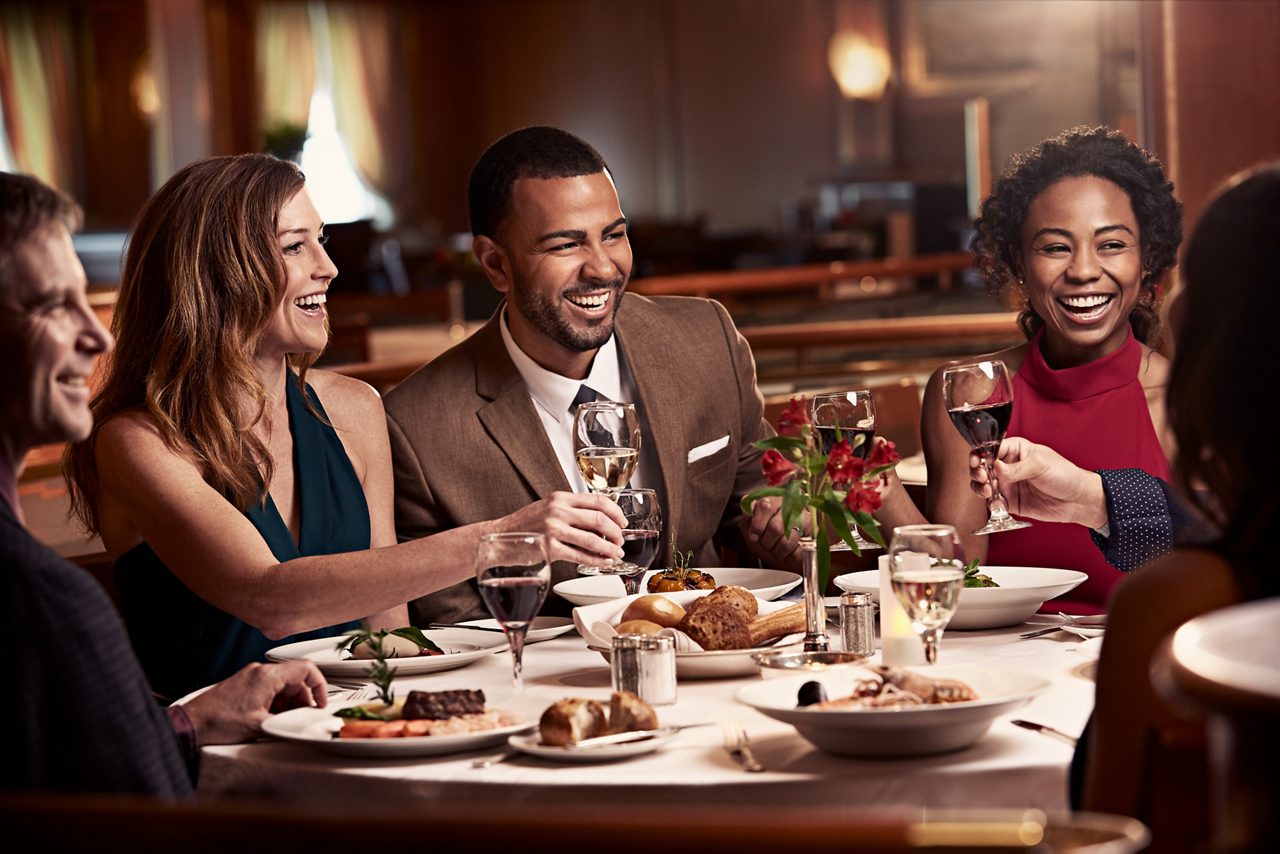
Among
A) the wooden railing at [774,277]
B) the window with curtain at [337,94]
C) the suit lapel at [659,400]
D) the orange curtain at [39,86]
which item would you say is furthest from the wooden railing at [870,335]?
the window with curtain at [337,94]

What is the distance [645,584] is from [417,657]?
1.49 feet

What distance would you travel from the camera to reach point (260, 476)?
8.41 feet

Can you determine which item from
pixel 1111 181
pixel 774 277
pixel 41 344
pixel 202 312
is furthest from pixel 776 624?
pixel 774 277

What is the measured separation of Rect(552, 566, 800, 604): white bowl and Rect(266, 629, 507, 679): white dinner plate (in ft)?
0.55

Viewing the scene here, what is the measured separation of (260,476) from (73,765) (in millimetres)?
1190

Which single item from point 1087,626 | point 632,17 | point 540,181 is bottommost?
point 1087,626

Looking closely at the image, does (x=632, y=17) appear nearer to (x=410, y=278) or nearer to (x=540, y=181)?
(x=410, y=278)

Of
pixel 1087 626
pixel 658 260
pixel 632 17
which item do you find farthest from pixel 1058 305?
pixel 632 17

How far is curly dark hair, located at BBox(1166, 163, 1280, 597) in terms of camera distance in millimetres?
1302

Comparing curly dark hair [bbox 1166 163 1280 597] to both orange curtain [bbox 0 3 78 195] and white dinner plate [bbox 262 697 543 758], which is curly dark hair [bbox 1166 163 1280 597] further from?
orange curtain [bbox 0 3 78 195]

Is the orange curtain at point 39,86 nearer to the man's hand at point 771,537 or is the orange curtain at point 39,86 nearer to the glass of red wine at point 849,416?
the man's hand at point 771,537

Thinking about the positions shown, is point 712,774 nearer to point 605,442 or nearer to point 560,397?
point 605,442

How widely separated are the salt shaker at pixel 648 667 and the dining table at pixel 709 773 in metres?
0.02

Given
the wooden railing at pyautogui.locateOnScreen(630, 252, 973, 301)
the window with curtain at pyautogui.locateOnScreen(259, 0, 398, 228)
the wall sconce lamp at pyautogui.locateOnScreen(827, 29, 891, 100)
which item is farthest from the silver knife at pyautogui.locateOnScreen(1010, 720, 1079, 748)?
the window with curtain at pyautogui.locateOnScreen(259, 0, 398, 228)
